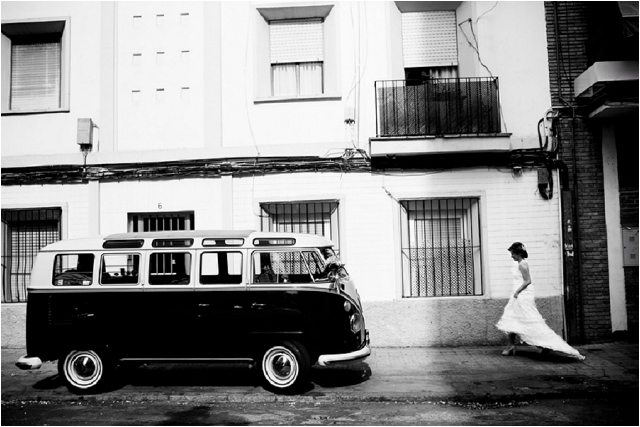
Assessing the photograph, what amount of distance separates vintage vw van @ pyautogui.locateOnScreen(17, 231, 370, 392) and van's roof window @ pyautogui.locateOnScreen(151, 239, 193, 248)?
0.01 m

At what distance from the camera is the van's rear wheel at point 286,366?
7.39 meters

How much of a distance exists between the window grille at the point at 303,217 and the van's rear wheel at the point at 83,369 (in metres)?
4.02

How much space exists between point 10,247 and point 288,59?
661 centimetres

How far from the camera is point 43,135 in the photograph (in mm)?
11211

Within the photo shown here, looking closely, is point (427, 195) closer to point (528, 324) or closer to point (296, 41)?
point (528, 324)

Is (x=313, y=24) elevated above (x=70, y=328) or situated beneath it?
elevated above

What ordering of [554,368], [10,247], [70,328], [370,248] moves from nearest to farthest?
1. [70,328]
2. [554,368]
3. [370,248]
4. [10,247]

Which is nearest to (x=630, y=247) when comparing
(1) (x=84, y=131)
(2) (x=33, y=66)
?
(1) (x=84, y=131)

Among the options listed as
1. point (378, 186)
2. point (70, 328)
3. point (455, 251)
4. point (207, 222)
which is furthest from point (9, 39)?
point (455, 251)

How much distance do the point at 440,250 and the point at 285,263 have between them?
12.8 feet

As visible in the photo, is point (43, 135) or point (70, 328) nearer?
point (70, 328)

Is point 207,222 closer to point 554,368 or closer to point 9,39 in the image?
point 9,39

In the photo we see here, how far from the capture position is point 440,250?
35.2 ft

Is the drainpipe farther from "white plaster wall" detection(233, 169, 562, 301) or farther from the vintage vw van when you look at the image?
the vintage vw van
